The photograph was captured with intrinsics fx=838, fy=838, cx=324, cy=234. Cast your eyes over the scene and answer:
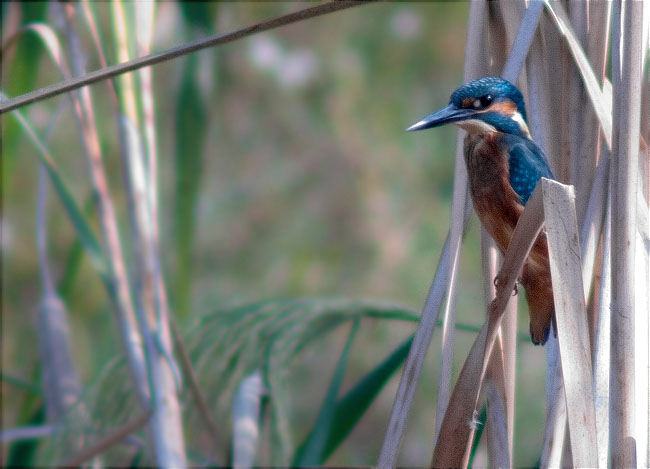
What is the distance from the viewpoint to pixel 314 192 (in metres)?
3.43

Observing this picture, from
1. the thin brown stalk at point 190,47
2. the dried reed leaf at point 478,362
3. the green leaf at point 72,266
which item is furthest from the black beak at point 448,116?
the green leaf at point 72,266

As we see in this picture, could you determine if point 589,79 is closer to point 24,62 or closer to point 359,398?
point 359,398

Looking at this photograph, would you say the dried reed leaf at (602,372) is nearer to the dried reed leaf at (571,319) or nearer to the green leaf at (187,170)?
the dried reed leaf at (571,319)

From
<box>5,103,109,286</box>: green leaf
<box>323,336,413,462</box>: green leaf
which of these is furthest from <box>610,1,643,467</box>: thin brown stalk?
<box>5,103,109,286</box>: green leaf

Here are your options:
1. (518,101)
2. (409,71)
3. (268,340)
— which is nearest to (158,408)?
(268,340)

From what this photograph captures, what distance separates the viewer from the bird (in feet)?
2.97

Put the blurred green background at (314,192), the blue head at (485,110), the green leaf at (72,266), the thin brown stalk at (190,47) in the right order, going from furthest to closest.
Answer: the blurred green background at (314,192)
the green leaf at (72,266)
the blue head at (485,110)
the thin brown stalk at (190,47)

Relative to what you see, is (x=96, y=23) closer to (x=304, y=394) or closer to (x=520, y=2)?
(x=520, y=2)

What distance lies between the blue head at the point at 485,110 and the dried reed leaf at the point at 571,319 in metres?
0.22

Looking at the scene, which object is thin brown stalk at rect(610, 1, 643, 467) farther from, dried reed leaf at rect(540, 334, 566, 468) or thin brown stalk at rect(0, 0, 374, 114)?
thin brown stalk at rect(0, 0, 374, 114)

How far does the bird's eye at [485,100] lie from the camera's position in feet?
3.04

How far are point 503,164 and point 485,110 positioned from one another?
73 mm

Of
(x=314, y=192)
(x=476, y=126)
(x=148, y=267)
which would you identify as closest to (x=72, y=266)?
(x=148, y=267)

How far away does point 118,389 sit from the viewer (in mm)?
1331
